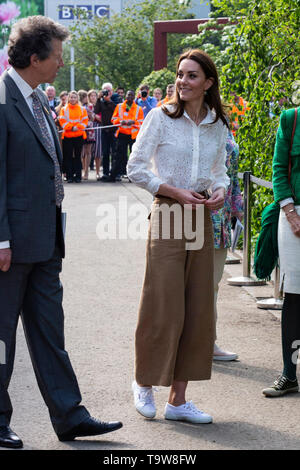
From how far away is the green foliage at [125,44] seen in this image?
37.4 m

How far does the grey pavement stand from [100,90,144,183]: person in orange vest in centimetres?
1163

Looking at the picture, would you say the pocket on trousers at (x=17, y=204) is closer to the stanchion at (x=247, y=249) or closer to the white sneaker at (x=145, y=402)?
the white sneaker at (x=145, y=402)

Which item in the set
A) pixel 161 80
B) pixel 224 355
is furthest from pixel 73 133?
pixel 224 355

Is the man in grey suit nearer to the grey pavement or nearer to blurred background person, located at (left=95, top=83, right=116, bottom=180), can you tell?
the grey pavement

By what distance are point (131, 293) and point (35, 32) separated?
450cm

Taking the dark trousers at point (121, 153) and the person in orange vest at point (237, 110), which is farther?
the dark trousers at point (121, 153)

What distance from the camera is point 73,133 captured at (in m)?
21.1

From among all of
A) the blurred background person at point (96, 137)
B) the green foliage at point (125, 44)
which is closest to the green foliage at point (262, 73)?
the blurred background person at point (96, 137)

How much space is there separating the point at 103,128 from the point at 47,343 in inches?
702

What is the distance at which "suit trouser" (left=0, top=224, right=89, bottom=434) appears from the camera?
457 cm

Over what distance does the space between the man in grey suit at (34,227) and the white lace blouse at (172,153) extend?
526 millimetres

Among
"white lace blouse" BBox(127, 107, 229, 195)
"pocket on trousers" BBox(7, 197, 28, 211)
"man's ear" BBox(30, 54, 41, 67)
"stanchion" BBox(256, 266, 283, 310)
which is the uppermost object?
"man's ear" BBox(30, 54, 41, 67)

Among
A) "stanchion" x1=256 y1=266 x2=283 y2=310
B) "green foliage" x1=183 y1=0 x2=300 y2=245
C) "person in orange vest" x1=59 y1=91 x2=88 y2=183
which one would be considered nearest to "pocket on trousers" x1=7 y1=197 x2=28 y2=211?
"stanchion" x1=256 y1=266 x2=283 y2=310

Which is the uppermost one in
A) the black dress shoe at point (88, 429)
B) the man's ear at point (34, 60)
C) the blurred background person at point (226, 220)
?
the man's ear at point (34, 60)
